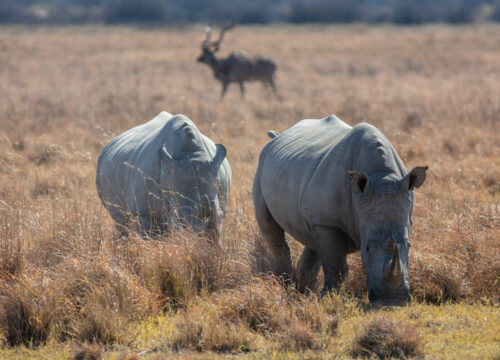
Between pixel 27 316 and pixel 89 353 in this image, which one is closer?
pixel 89 353

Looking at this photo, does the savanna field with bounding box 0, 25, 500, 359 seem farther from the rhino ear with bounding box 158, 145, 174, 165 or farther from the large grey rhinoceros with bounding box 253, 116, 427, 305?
the rhino ear with bounding box 158, 145, 174, 165

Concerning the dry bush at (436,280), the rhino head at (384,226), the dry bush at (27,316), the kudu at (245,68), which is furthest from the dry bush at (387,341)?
the kudu at (245,68)

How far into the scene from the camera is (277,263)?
243 inches

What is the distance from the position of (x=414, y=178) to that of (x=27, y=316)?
9.59ft

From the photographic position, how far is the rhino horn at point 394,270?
4578mm

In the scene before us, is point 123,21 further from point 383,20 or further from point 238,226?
point 238,226

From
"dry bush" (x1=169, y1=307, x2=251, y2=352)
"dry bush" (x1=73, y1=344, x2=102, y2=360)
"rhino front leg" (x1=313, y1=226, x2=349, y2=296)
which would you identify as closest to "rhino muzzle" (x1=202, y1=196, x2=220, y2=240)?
"rhino front leg" (x1=313, y1=226, x2=349, y2=296)

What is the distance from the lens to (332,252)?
5.29 meters

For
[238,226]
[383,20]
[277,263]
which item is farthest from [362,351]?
[383,20]

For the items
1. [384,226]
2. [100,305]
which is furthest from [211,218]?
[384,226]

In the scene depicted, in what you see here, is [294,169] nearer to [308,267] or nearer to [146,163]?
[308,267]

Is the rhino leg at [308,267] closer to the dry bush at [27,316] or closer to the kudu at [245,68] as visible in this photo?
the dry bush at [27,316]

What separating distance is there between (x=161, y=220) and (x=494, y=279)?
3012mm

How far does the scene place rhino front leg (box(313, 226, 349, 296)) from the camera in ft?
17.4
